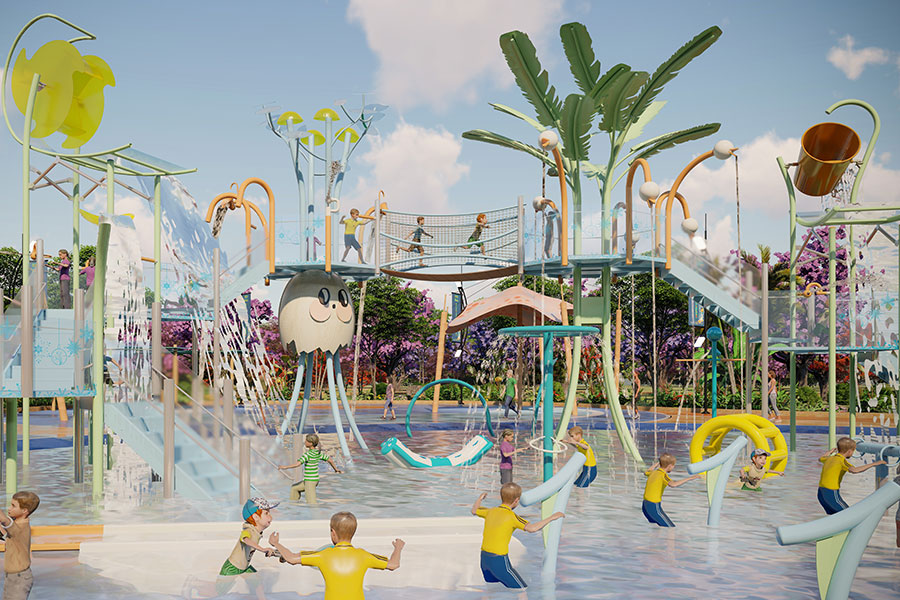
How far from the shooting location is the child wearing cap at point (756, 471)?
14.6 metres

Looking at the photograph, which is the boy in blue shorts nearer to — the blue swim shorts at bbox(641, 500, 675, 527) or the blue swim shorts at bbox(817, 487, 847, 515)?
the blue swim shorts at bbox(641, 500, 675, 527)

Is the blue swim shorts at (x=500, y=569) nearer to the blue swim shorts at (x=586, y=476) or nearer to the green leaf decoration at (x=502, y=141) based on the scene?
the blue swim shorts at (x=586, y=476)

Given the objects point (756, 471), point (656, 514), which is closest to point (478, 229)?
point (756, 471)

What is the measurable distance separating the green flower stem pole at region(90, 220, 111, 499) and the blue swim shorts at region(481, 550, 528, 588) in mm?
7368

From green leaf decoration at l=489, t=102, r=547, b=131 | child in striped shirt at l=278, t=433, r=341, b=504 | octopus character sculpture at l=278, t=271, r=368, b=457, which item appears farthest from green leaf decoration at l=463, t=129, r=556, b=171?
child in striped shirt at l=278, t=433, r=341, b=504

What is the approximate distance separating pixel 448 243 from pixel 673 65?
6.72m

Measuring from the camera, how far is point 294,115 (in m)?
19.4

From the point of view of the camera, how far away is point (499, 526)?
834cm

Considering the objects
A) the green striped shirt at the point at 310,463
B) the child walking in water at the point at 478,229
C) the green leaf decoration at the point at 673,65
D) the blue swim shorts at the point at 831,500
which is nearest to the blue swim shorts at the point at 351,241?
the child walking in water at the point at 478,229

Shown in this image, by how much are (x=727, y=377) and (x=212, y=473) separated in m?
32.5

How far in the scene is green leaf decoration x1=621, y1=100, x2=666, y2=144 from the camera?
20161mm

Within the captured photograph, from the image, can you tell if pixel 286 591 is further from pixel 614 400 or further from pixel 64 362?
pixel 614 400

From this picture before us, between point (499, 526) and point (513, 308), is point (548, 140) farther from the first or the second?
point (513, 308)

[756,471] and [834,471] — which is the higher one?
[834,471]
